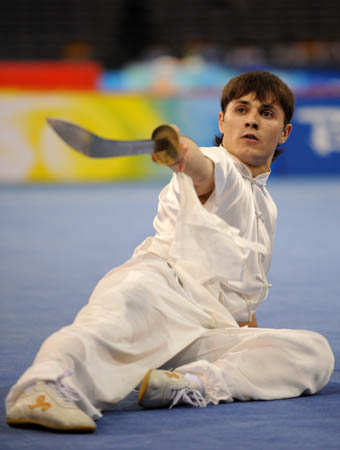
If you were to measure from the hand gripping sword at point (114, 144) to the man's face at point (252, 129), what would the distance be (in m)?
0.61

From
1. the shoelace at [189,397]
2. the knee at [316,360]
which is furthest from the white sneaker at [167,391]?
the knee at [316,360]

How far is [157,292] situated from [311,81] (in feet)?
48.3

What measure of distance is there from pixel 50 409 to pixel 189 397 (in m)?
0.53

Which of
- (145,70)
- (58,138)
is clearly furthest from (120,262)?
(145,70)

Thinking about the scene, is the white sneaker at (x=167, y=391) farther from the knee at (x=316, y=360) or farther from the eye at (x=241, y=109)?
the eye at (x=241, y=109)

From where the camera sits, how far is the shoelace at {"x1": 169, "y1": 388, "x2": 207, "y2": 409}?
266cm

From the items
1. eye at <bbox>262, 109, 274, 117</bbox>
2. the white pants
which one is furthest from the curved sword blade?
eye at <bbox>262, 109, 274, 117</bbox>

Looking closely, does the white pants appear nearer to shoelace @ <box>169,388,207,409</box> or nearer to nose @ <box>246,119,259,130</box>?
shoelace @ <box>169,388,207,409</box>

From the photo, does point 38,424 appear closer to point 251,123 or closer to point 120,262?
point 251,123

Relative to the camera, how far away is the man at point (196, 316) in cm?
247

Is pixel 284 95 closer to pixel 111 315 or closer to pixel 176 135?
pixel 176 135

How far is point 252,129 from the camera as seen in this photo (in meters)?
3.05

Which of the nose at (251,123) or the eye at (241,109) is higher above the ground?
the eye at (241,109)

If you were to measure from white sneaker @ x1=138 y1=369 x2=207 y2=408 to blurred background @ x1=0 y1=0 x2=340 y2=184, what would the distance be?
348 inches
